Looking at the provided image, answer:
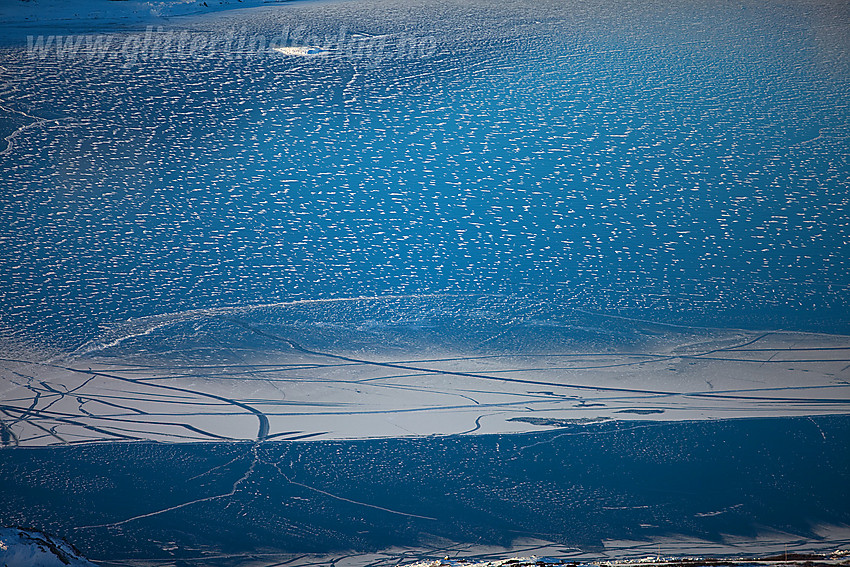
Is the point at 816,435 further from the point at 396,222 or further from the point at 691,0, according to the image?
the point at 691,0

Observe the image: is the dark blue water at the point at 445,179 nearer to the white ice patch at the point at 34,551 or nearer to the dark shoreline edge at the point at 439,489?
the dark shoreline edge at the point at 439,489

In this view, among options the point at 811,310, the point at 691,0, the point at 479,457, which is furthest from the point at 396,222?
the point at 691,0

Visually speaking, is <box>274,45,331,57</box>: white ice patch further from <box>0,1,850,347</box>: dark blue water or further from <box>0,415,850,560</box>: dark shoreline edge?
<box>0,415,850,560</box>: dark shoreline edge

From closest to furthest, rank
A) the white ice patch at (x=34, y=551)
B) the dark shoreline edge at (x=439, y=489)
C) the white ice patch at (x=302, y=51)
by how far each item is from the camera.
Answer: the white ice patch at (x=34, y=551), the dark shoreline edge at (x=439, y=489), the white ice patch at (x=302, y=51)

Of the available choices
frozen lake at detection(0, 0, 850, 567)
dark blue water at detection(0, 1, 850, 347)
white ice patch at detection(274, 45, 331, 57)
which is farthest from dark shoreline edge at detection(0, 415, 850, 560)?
white ice patch at detection(274, 45, 331, 57)

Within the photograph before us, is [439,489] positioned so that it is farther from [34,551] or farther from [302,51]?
[302,51]

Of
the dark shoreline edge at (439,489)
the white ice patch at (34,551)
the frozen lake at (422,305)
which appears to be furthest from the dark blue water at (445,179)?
the white ice patch at (34,551)

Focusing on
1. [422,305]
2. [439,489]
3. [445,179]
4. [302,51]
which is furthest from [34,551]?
[302,51]
